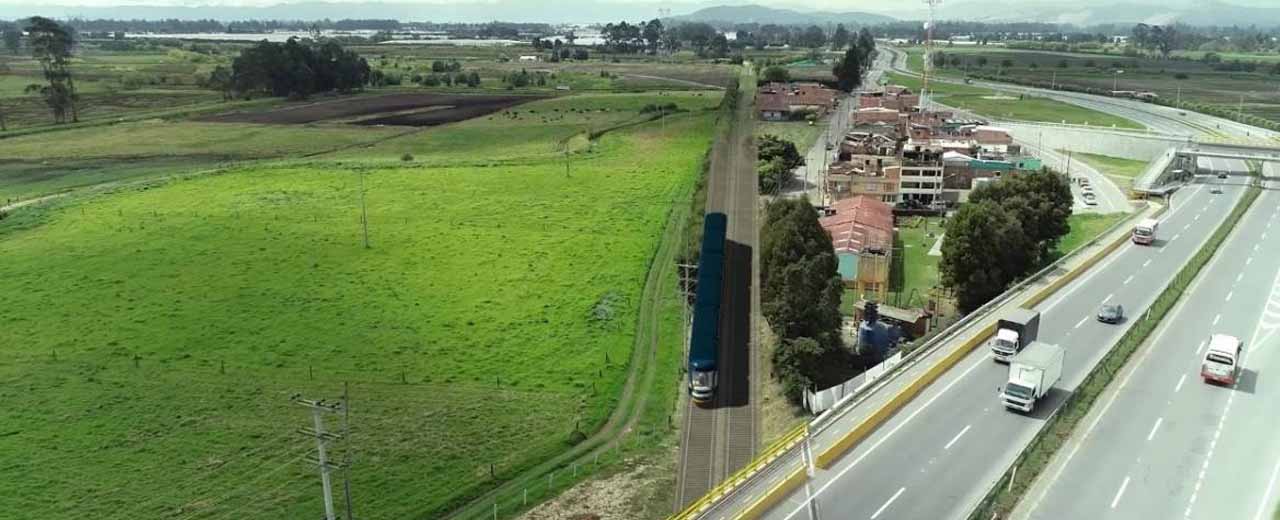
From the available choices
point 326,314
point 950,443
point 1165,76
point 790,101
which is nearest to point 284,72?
point 790,101

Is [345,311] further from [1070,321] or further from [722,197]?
[1070,321]

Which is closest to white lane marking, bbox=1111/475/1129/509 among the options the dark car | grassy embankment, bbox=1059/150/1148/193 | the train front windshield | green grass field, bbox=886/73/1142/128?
the dark car

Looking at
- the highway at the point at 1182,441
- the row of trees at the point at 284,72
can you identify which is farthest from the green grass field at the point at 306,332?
the row of trees at the point at 284,72

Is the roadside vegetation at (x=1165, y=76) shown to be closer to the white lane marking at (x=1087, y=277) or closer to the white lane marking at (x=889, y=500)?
the white lane marking at (x=1087, y=277)

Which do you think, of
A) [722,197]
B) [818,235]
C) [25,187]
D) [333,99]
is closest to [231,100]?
[333,99]

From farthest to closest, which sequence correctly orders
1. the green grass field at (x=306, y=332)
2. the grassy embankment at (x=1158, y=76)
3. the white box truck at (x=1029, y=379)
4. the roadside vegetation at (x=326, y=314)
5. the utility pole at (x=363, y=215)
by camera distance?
the grassy embankment at (x=1158, y=76) → the utility pole at (x=363, y=215) → the roadside vegetation at (x=326, y=314) → the green grass field at (x=306, y=332) → the white box truck at (x=1029, y=379)

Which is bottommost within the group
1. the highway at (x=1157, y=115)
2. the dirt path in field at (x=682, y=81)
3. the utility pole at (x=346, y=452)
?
the utility pole at (x=346, y=452)

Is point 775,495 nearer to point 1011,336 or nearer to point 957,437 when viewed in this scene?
point 957,437

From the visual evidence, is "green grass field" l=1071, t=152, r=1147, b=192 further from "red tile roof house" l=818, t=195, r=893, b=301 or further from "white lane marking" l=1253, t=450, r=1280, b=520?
"white lane marking" l=1253, t=450, r=1280, b=520
